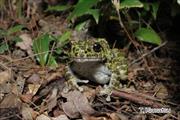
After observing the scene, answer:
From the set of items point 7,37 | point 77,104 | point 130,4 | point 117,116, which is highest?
point 130,4

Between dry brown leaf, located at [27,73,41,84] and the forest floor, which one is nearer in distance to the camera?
the forest floor

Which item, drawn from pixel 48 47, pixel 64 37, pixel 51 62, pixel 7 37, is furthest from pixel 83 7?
pixel 7 37

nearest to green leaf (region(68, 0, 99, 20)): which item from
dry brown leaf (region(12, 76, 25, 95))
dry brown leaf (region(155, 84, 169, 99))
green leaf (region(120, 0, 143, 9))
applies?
green leaf (region(120, 0, 143, 9))

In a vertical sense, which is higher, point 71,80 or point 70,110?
point 71,80

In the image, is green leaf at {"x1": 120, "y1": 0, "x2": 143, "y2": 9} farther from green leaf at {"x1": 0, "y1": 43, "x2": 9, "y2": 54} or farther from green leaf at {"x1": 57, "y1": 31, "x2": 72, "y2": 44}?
green leaf at {"x1": 0, "y1": 43, "x2": 9, "y2": 54}

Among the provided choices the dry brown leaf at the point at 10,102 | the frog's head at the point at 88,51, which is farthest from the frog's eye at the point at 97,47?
the dry brown leaf at the point at 10,102

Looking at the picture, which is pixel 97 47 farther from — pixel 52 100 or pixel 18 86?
pixel 18 86

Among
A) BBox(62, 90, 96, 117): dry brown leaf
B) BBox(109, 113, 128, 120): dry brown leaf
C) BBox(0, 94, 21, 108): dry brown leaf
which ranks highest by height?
BBox(0, 94, 21, 108): dry brown leaf

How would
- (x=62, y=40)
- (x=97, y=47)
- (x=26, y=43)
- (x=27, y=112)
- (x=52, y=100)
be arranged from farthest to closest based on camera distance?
(x=26, y=43) < (x=62, y=40) < (x=97, y=47) < (x=52, y=100) < (x=27, y=112)
